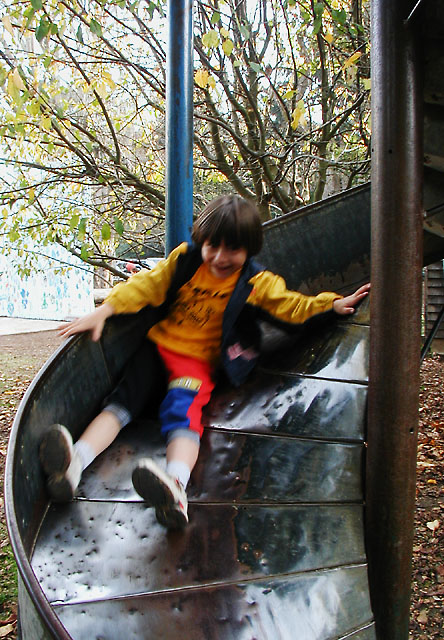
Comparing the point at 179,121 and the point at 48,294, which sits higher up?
the point at 179,121

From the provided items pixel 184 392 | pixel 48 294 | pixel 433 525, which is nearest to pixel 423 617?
pixel 433 525

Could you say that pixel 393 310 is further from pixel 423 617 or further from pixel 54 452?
pixel 423 617

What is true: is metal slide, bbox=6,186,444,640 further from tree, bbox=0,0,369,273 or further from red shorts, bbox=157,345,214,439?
tree, bbox=0,0,369,273

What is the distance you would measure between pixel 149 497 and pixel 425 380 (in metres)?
6.32

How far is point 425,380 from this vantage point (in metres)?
7.21

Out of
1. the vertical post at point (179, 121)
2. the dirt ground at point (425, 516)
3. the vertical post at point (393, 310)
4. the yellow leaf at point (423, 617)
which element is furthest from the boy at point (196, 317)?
the yellow leaf at point (423, 617)

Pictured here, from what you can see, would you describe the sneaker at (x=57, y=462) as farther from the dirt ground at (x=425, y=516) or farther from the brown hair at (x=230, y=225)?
the dirt ground at (x=425, y=516)

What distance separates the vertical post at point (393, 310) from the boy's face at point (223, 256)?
0.61 meters

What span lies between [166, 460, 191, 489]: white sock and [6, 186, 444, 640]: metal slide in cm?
6

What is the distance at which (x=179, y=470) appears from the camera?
179cm

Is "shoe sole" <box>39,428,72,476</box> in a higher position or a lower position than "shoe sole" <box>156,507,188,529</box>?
higher

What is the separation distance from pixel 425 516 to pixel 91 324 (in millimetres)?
2727

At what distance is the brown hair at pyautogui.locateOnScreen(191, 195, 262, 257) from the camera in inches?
81.7

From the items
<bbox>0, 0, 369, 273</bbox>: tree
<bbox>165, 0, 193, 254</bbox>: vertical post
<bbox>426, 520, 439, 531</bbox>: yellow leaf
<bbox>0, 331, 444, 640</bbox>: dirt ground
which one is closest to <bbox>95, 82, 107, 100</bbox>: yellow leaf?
<bbox>0, 0, 369, 273</bbox>: tree
